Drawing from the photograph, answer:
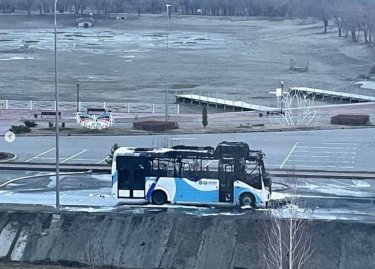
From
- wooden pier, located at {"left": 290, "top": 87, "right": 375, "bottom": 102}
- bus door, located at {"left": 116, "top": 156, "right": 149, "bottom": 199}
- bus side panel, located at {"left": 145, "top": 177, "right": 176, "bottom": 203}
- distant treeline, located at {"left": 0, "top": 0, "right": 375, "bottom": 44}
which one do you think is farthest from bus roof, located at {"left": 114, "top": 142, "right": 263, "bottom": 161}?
distant treeline, located at {"left": 0, "top": 0, "right": 375, "bottom": 44}

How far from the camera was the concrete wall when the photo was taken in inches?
827

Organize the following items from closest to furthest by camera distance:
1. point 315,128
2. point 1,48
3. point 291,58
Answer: point 315,128, point 291,58, point 1,48

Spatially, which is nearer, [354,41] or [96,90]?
[96,90]

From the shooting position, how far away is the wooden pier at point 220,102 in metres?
52.1

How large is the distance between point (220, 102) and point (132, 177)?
1167 inches

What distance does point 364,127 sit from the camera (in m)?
41.1

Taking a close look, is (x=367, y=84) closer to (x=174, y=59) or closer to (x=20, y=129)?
(x=174, y=59)

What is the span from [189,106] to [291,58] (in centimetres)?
3065

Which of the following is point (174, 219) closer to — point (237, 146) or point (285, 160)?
point (237, 146)

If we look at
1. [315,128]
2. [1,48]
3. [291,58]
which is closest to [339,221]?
[315,128]

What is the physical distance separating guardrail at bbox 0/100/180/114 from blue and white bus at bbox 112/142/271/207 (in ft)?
80.9

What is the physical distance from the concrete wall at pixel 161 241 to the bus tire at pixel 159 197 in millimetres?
1472

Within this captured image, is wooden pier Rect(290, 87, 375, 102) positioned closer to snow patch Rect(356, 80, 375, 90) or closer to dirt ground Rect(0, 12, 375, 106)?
dirt ground Rect(0, 12, 375, 106)

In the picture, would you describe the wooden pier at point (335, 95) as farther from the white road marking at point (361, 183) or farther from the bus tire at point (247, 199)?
the bus tire at point (247, 199)
